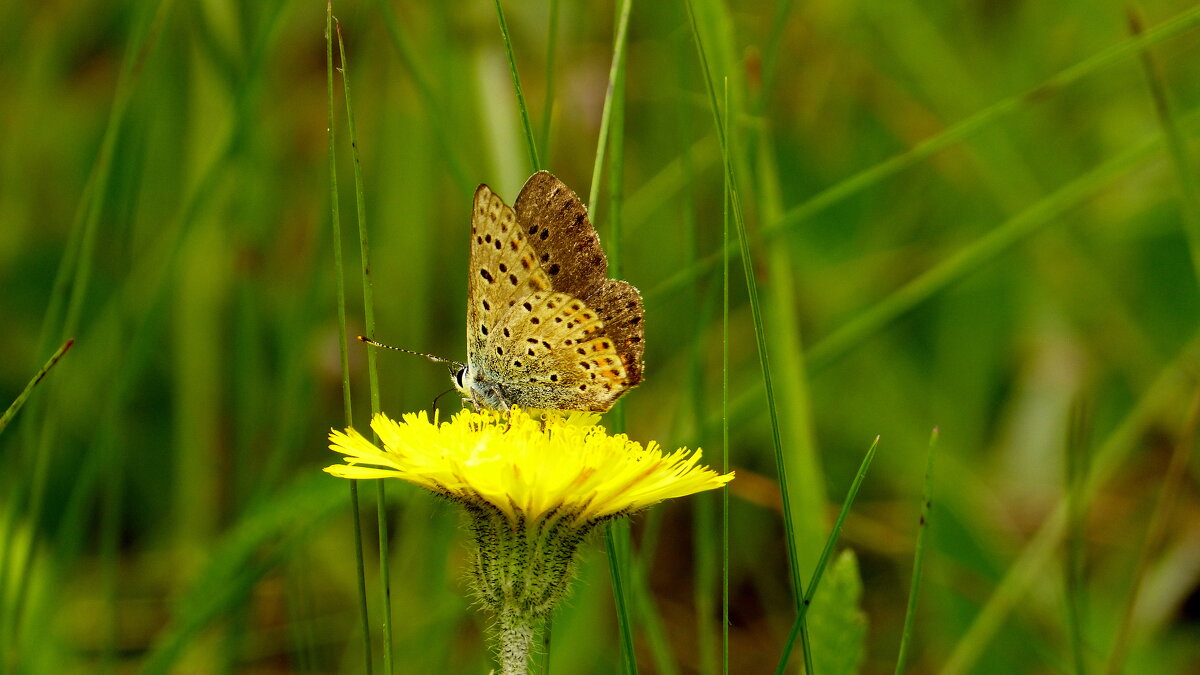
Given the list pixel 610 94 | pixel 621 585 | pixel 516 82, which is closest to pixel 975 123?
pixel 610 94

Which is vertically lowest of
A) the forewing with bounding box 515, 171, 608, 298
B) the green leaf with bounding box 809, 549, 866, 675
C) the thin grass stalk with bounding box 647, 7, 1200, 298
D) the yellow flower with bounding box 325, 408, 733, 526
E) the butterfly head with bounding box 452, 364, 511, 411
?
the green leaf with bounding box 809, 549, 866, 675

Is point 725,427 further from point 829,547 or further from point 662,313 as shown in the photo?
point 662,313

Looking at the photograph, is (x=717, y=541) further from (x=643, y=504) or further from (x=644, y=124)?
(x=643, y=504)

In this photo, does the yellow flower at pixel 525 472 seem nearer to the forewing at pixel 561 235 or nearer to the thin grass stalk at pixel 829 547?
the thin grass stalk at pixel 829 547

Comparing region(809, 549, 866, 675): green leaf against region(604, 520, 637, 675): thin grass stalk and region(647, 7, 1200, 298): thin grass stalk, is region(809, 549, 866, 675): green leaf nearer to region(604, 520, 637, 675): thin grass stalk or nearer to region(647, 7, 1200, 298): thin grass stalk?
region(604, 520, 637, 675): thin grass stalk

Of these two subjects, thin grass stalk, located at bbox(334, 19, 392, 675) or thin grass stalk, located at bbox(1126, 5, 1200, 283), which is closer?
thin grass stalk, located at bbox(334, 19, 392, 675)

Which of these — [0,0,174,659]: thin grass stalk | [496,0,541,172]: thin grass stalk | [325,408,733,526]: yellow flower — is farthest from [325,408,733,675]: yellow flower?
[0,0,174,659]: thin grass stalk

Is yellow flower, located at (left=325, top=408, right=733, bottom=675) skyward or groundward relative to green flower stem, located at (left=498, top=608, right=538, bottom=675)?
skyward
